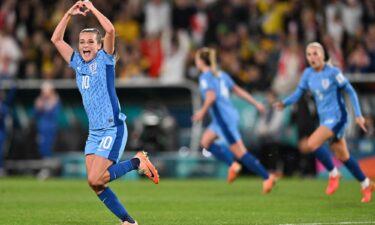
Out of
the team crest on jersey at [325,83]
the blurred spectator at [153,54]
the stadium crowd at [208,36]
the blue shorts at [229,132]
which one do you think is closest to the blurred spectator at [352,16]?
the stadium crowd at [208,36]

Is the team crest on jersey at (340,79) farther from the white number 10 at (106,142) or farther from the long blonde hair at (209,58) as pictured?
the white number 10 at (106,142)

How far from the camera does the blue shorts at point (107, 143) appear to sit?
34.4ft

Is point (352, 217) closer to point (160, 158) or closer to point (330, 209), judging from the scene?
point (330, 209)

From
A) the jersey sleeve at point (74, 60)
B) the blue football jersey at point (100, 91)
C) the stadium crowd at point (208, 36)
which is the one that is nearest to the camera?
the blue football jersey at point (100, 91)

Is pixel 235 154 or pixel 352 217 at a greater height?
pixel 352 217

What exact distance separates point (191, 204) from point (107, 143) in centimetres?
389

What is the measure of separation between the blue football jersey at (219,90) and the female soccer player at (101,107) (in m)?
6.67

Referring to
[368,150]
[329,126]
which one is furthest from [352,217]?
[368,150]

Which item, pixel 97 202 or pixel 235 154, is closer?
pixel 97 202

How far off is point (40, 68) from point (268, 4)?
666 centimetres

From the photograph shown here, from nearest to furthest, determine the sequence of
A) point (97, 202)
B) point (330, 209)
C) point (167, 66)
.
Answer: point (330, 209) → point (97, 202) → point (167, 66)

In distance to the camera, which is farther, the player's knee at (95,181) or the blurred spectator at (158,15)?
the blurred spectator at (158,15)

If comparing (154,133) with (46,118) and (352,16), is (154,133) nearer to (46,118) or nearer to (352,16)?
(46,118)

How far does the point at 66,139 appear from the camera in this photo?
24.8 meters
